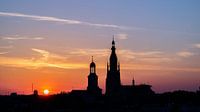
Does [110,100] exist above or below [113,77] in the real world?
below

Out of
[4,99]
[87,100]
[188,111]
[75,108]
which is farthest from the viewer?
[4,99]

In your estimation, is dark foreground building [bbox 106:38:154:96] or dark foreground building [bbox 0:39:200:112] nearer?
dark foreground building [bbox 0:39:200:112]

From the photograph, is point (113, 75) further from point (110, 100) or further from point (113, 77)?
point (110, 100)

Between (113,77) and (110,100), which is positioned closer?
(113,77)

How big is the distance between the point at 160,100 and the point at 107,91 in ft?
39.0

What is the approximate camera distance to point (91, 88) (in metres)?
131

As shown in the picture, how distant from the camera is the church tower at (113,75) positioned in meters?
118

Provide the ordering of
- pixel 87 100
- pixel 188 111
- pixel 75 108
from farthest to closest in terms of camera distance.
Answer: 1. pixel 87 100
2. pixel 75 108
3. pixel 188 111

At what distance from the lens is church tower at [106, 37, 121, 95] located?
388 ft

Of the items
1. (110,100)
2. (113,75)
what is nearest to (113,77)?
(113,75)

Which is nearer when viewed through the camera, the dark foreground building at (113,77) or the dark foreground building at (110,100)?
the dark foreground building at (110,100)

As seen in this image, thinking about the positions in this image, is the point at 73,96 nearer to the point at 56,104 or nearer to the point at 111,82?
the point at 56,104

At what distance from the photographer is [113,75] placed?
388ft

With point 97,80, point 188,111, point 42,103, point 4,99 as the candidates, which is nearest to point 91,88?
point 97,80
